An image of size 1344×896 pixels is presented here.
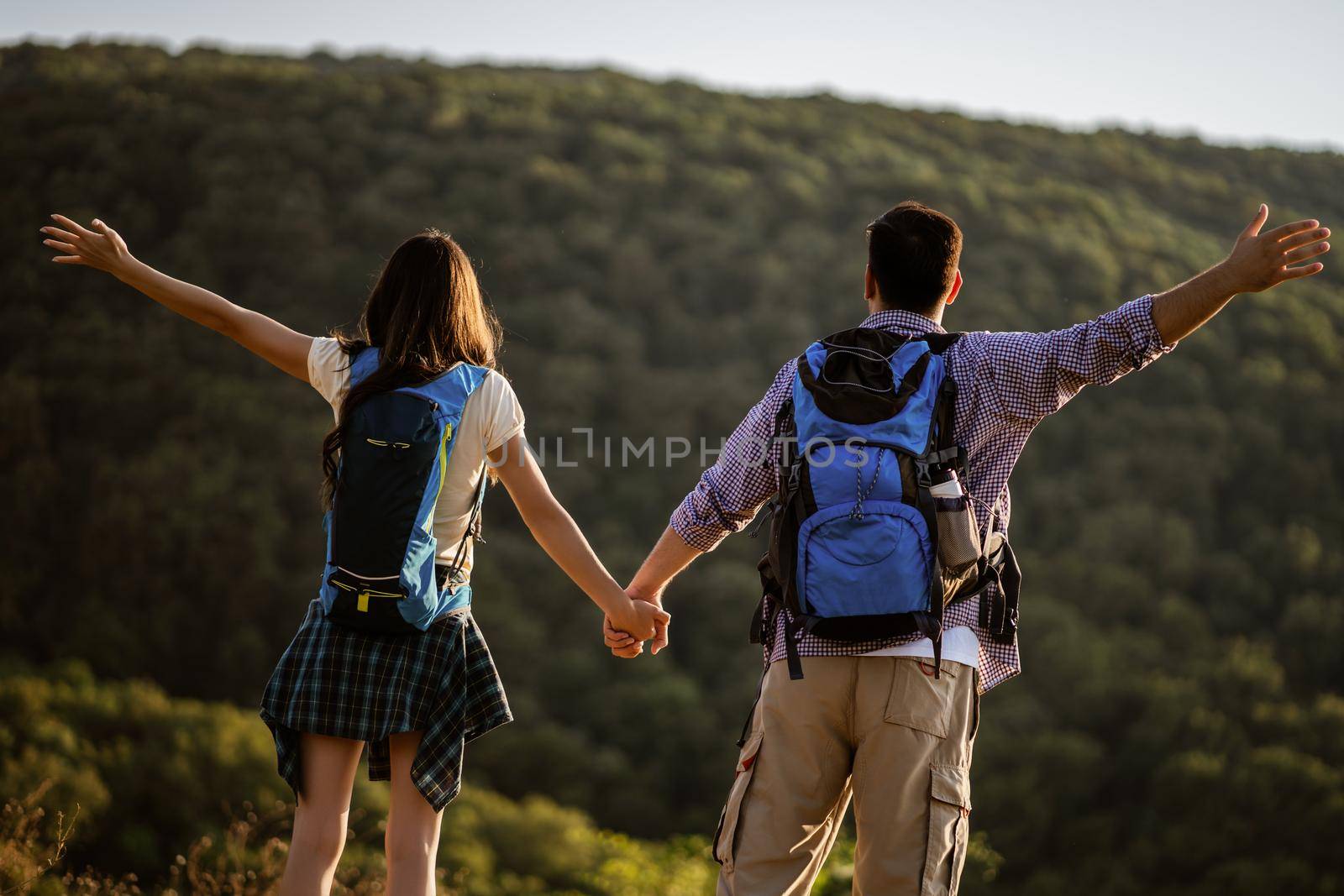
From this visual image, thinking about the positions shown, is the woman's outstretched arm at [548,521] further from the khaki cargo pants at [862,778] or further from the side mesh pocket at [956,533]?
the side mesh pocket at [956,533]

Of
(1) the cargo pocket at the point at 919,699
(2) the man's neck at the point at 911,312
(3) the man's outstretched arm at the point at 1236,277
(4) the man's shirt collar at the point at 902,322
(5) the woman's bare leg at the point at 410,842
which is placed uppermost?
(3) the man's outstretched arm at the point at 1236,277

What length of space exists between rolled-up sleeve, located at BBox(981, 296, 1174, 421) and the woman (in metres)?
0.97

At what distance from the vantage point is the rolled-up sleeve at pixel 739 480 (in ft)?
Answer: 8.30

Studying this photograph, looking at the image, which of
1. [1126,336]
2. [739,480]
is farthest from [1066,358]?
[739,480]

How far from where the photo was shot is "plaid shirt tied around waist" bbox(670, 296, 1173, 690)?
7.75 feet

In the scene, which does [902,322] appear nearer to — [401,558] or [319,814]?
[401,558]

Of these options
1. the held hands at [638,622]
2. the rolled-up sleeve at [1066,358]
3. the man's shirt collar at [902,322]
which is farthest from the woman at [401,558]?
the rolled-up sleeve at [1066,358]

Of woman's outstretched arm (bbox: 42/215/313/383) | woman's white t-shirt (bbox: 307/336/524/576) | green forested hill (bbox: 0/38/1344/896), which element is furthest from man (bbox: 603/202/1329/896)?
green forested hill (bbox: 0/38/1344/896)

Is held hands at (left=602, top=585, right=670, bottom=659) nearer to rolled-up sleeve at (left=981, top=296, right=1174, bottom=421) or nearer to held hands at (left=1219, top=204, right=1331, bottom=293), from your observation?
rolled-up sleeve at (left=981, top=296, right=1174, bottom=421)

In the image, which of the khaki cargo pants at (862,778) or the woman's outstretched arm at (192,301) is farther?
the woman's outstretched arm at (192,301)

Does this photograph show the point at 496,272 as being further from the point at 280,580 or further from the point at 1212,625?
the point at 1212,625

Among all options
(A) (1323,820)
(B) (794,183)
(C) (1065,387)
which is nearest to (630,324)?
(B) (794,183)

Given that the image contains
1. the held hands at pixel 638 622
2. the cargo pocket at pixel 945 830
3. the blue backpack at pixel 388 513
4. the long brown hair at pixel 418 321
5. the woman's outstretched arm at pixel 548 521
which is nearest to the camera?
the cargo pocket at pixel 945 830

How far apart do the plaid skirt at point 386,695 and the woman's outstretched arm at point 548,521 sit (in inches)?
10.5
